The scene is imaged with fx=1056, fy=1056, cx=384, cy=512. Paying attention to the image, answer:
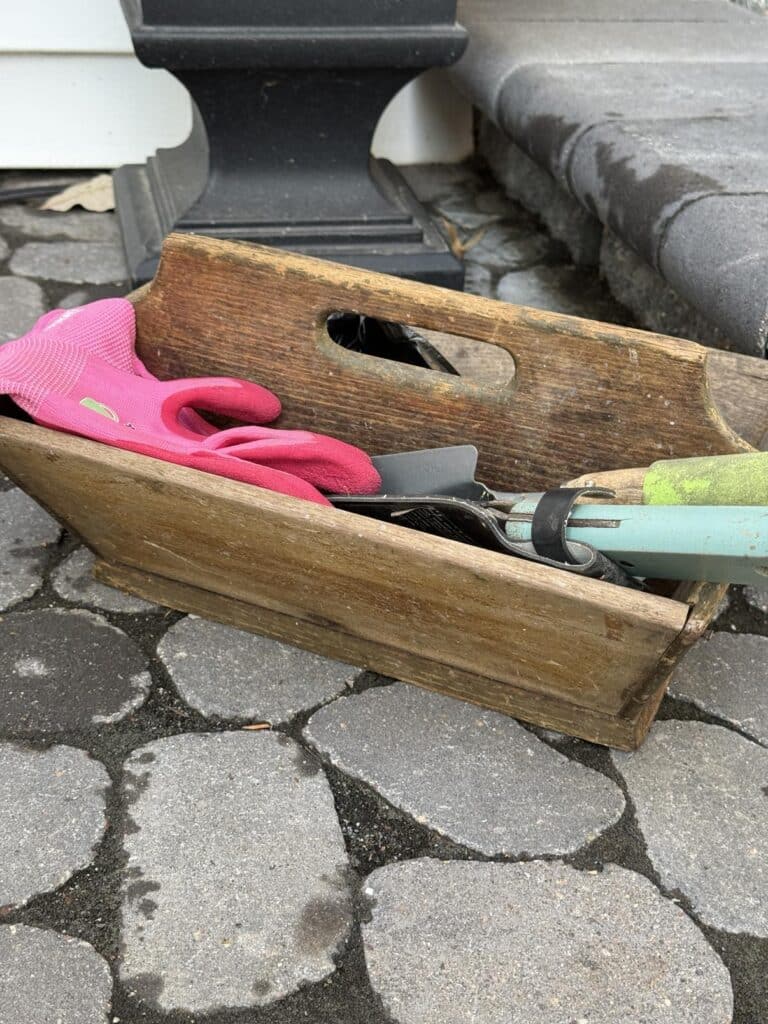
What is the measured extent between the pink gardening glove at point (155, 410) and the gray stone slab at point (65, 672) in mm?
262

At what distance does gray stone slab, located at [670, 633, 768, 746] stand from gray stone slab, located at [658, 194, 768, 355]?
1.40 ft

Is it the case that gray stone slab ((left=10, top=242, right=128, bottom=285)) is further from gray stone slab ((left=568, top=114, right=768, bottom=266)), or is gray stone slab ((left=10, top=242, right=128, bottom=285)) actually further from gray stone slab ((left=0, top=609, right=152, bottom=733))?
gray stone slab ((left=0, top=609, right=152, bottom=733))

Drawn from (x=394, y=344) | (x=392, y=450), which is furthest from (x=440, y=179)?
(x=392, y=450)

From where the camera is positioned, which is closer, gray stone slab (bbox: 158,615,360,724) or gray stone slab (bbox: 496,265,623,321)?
gray stone slab (bbox: 158,615,360,724)

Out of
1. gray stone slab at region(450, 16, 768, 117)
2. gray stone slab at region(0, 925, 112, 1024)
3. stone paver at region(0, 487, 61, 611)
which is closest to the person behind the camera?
gray stone slab at region(0, 925, 112, 1024)

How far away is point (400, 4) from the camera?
5.92ft

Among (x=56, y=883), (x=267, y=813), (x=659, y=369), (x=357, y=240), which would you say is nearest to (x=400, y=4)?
(x=357, y=240)

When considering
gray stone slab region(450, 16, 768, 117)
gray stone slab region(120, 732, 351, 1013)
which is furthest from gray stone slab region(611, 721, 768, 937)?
gray stone slab region(450, 16, 768, 117)

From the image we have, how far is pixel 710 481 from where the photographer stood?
1074 millimetres

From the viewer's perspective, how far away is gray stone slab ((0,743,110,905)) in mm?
986

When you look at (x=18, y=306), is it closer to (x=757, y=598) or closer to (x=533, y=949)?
(x=757, y=598)

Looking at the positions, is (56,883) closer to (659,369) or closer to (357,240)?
(659,369)

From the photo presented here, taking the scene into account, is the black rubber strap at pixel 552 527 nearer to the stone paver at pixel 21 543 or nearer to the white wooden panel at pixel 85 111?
the stone paver at pixel 21 543

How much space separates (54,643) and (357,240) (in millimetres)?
1104
